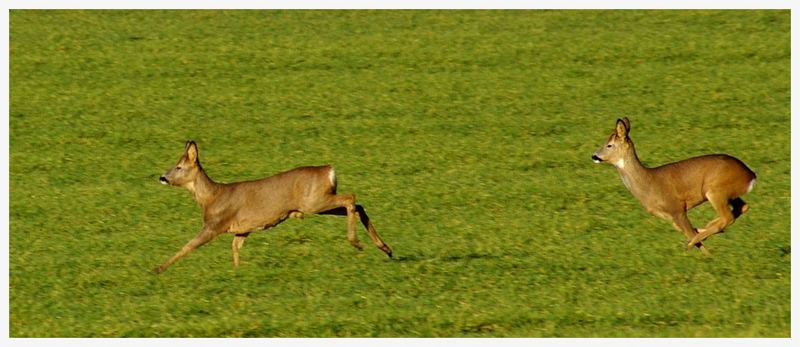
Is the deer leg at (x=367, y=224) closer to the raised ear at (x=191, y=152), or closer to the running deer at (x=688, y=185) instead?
the raised ear at (x=191, y=152)

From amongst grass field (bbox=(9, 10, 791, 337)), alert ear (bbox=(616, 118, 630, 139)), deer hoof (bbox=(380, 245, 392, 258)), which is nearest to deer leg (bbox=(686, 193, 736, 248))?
grass field (bbox=(9, 10, 791, 337))

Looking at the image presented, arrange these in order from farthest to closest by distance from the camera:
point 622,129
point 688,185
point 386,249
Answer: point 622,129, point 688,185, point 386,249

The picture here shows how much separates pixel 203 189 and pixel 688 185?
4.67 metres

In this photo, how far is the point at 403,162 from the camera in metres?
21.3

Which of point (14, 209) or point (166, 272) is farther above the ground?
point (14, 209)

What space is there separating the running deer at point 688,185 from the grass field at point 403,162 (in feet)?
1.20

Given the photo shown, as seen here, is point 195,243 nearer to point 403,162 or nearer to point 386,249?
point 386,249

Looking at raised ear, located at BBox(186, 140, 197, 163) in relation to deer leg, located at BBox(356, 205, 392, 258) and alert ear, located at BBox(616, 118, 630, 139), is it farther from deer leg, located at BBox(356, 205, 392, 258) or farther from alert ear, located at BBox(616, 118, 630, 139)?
alert ear, located at BBox(616, 118, 630, 139)

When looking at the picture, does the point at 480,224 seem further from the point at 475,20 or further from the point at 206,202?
the point at 475,20

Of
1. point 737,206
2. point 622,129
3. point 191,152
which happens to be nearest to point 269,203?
point 191,152

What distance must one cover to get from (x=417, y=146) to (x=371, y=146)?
58cm

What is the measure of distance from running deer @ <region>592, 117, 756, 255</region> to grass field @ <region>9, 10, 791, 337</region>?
0.37 meters

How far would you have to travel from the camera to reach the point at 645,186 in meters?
17.0

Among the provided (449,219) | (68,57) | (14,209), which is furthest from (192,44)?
(449,219)
